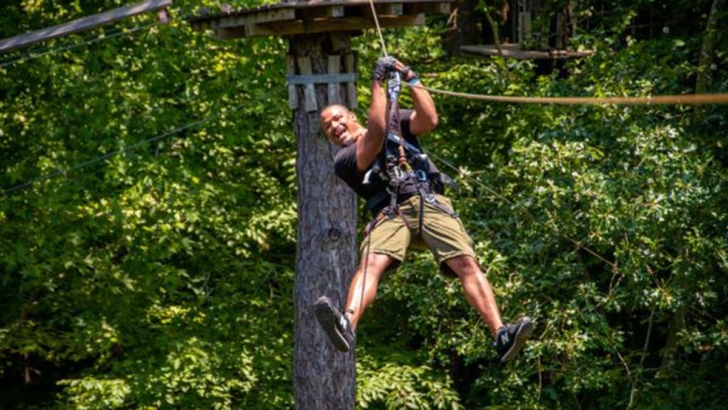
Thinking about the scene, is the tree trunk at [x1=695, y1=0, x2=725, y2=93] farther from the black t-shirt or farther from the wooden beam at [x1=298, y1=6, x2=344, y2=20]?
the black t-shirt

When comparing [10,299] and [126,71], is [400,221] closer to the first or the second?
[126,71]

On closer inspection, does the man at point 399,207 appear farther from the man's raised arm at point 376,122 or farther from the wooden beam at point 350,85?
the wooden beam at point 350,85

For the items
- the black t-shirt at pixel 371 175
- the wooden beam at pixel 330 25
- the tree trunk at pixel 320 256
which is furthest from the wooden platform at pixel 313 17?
the black t-shirt at pixel 371 175

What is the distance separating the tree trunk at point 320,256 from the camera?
9000mm

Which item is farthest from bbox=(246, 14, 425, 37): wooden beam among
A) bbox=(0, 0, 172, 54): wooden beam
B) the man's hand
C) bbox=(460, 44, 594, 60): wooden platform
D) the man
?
bbox=(460, 44, 594, 60): wooden platform

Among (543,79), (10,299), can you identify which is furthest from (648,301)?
(10,299)

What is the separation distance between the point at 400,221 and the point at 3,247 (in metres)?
5.75

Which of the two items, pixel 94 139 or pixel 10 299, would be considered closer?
pixel 94 139

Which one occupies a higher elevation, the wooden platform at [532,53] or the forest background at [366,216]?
the wooden platform at [532,53]

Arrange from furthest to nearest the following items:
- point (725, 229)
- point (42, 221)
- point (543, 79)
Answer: point (42, 221), point (543, 79), point (725, 229)

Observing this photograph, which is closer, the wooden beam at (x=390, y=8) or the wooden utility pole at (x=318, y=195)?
the wooden beam at (x=390, y=8)

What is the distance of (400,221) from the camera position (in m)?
6.14

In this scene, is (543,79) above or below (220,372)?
above

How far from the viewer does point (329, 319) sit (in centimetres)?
576
